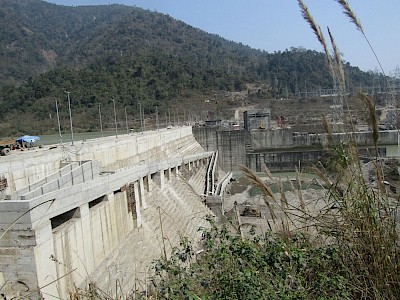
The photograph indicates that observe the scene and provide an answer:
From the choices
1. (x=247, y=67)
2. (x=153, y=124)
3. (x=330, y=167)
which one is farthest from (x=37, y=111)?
(x=247, y=67)

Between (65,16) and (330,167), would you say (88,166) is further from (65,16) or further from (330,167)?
(65,16)

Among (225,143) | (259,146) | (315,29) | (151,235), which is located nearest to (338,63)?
(315,29)

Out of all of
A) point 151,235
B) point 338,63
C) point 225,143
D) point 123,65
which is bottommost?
point 151,235

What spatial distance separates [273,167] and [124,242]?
2197cm

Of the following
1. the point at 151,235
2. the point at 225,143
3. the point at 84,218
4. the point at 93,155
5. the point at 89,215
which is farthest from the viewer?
the point at 225,143

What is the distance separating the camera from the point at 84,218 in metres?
7.30

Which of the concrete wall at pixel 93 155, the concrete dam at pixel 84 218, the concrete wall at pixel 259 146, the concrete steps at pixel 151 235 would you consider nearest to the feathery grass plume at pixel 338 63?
the concrete dam at pixel 84 218

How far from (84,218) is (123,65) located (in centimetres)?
5473

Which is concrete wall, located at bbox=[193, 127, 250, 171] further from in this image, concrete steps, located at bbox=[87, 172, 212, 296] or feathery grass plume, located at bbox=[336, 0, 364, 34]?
feathery grass plume, located at bbox=[336, 0, 364, 34]

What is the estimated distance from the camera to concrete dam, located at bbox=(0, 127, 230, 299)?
5445mm

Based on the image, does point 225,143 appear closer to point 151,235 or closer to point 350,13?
point 151,235

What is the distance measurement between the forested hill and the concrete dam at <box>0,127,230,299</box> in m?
4.83

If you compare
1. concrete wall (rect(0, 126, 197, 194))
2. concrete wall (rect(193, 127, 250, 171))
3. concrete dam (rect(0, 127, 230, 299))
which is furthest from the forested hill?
concrete wall (rect(193, 127, 250, 171))

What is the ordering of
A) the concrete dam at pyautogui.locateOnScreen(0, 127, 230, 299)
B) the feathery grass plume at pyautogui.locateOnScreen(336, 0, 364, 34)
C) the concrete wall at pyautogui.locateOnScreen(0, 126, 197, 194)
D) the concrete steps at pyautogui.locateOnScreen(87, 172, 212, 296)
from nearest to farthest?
the feathery grass plume at pyautogui.locateOnScreen(336, 0, 364, 34) → the concrete dam at pyautogui.locateOnScreen(0, 127, 230, 299) → the concrete steps at pyautogui.locateOnScreen(87, 172, 212, 296) → the concrete wall at pyautogui.locateOnScreen(0, 126, 197, 194)
